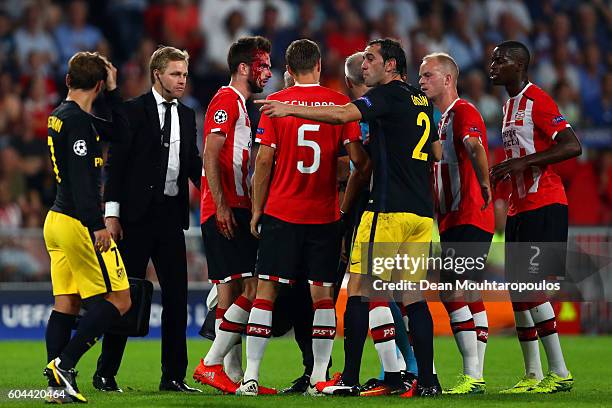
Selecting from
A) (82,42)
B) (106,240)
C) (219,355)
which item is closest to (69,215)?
(106,240)

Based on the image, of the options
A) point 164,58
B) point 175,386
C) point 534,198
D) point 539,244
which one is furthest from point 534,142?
point 175,386

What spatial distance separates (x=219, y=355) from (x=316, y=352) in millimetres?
733

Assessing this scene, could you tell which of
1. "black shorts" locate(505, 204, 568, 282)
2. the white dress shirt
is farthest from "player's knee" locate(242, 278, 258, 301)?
"black shorts" locate(505, 204, 568, 282)

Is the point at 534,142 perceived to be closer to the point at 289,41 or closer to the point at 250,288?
the point at 250,288

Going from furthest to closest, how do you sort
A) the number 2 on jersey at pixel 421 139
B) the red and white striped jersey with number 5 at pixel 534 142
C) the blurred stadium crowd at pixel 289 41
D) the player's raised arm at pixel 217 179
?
the blurred stadium crowd at pixel 289 41
the red and white striped jersey with number 5 at pixel 534 142
the player's raised arm at pixel 217 179
the number 2 on jersey at pixel 421 139

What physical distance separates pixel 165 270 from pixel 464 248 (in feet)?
7.45

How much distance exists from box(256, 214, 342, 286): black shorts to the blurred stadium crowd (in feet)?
26.7

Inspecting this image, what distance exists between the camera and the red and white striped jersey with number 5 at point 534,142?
8.96 m

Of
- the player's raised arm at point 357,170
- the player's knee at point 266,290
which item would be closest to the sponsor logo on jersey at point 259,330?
the player's knee at point 266,290

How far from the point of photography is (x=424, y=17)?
66.8ft

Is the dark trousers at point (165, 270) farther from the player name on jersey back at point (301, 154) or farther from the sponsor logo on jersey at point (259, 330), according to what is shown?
the player name on jersey back at point (301, 154)

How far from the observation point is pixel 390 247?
816 cm

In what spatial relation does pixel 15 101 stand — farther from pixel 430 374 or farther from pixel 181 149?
pixel 430 374

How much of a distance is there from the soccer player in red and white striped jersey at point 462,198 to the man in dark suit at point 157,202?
6.42 ft
